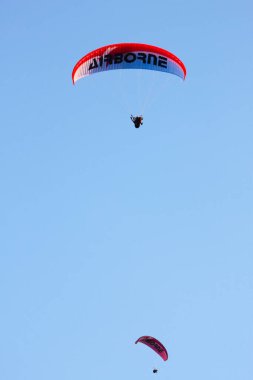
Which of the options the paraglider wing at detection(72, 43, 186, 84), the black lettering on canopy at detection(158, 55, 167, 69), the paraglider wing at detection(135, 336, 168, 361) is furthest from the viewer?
the paraglider wing at detection(135, 336, 168, 361)

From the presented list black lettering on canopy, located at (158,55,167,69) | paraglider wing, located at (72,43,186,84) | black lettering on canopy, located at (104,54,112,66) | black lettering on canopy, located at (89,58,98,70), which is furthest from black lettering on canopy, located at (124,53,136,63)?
black lettering on canopy, located at (89,58,98,70)

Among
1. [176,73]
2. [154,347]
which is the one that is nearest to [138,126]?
[176,73]

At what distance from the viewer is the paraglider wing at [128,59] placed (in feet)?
183

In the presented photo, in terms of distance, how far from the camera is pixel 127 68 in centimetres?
5581

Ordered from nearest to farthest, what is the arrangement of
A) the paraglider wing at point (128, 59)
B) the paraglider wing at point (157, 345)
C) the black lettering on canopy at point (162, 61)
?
the paraglider wing at point (128, 59), the black lettering on canopy at point (162, 61), the paraglider wing at point (157, 345)

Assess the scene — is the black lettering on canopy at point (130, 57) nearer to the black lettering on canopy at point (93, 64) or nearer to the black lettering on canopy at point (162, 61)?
the black lettering on canopy at point (162, 61)

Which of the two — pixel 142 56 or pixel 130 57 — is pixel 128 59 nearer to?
pixel 130 57

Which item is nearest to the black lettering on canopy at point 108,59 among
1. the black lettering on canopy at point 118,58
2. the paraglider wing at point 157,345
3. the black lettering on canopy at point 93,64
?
the black lettering on canopy at point 118,58

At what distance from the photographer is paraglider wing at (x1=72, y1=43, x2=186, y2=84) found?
55.7 meters

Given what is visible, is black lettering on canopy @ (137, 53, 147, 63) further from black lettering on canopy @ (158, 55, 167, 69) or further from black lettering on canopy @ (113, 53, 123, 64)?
black lettering on canopy @ (113, 53, 123, 64)

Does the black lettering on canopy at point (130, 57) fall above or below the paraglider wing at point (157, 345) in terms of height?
above

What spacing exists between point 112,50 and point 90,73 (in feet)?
7.30

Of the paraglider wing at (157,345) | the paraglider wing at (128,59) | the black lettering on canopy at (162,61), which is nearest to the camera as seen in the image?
the paraglider wing at (128,59)

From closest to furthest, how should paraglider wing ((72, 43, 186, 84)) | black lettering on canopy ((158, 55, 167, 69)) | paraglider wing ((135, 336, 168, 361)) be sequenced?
paraglider wing ((72, 43, 186, 84)) < black lettering on canopy ((158, 55, 167, 69)) < paraglider wing ((135, 336, 168, 361))
